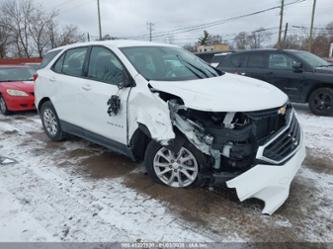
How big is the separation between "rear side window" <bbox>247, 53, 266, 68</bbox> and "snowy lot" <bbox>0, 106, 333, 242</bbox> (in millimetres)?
4054

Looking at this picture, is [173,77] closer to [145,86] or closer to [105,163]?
[145,86]

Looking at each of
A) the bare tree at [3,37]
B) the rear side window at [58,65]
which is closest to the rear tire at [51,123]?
the rear side window at [58,65]

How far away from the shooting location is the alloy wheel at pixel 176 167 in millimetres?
2924

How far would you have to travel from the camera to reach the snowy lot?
2.41 metres

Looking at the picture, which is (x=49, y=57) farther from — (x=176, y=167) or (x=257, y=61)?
(x=257, y=61)

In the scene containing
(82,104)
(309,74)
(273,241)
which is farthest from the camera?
(309,74)

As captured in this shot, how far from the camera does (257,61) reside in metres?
7.64

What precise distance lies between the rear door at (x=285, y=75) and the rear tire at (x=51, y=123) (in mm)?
5602

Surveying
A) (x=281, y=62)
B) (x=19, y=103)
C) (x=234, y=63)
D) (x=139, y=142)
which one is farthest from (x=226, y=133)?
(x=19, y=103)

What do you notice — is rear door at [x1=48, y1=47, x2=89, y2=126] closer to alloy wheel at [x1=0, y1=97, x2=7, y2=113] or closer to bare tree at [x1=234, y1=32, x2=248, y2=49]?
alloy wheel at [x1=0, y1=97, x2=7, y2=113]

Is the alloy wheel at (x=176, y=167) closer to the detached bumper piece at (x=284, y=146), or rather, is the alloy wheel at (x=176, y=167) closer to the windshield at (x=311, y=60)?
the detached bumper piece at (x=284, y=146)

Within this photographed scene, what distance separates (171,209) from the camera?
2.78 m

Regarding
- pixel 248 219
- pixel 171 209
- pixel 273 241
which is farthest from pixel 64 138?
pixel 273 241

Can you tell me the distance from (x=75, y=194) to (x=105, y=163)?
931 mm
